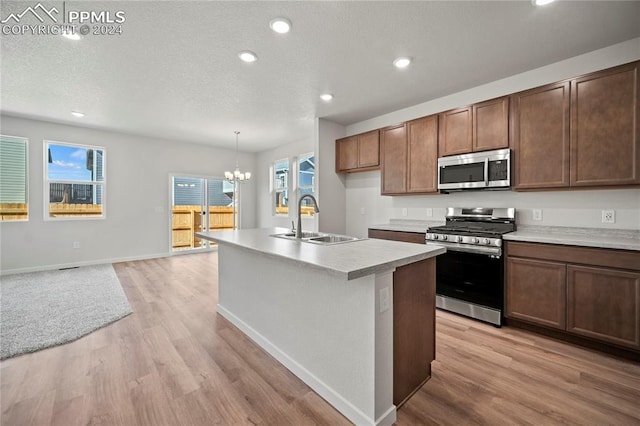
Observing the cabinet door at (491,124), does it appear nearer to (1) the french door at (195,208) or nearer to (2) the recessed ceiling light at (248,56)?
(2) the recessed ceiling light at (248,56)

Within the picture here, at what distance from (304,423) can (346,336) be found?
0.52 metres

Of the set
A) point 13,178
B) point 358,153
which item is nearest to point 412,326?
point 358,153

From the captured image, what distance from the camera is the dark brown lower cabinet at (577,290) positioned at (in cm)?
204

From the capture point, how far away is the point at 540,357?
212 centimetres

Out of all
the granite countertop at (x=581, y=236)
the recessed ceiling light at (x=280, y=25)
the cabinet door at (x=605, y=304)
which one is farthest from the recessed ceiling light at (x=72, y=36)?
the cabinet door at (x=605, y=304)

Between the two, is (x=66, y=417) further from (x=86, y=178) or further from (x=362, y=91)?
(x=86, y=178)

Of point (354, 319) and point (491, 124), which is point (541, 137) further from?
point (354, 319)

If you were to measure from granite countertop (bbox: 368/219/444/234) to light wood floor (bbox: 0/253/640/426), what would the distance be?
3.98ft

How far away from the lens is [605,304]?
2.12 meters

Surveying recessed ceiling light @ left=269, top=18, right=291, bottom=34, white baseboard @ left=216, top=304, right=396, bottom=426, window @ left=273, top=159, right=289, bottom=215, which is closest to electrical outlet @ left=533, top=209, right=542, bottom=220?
white baseboard @ left=216, top=304, right=396, bottom=426

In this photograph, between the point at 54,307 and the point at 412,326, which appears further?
the point at 54,307

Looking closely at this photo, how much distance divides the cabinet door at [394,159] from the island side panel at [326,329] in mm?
2390

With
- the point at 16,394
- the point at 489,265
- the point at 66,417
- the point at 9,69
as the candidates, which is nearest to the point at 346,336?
the point at 66,417

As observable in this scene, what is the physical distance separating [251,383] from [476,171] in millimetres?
3051
